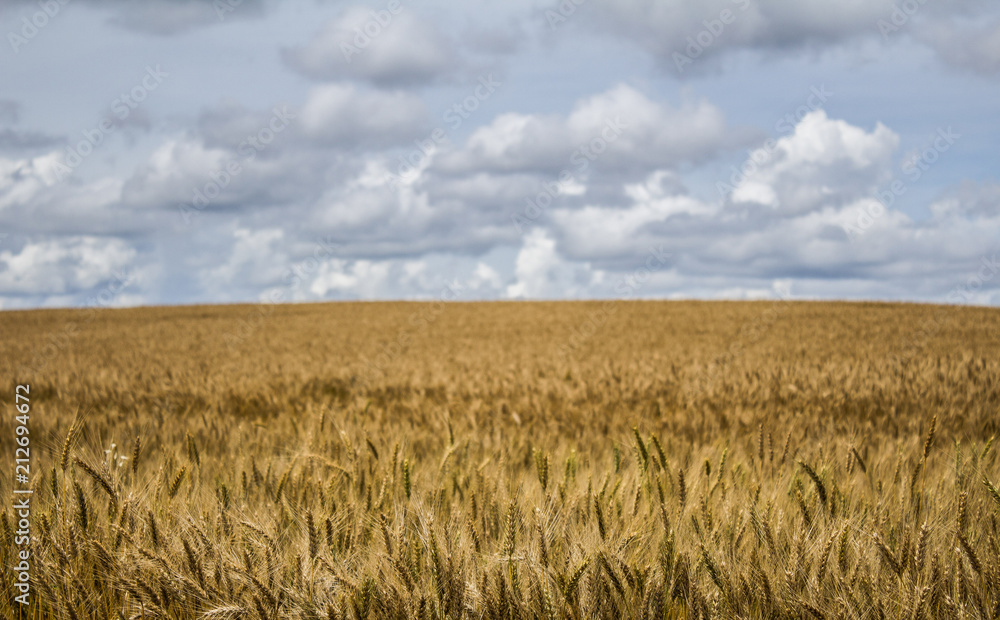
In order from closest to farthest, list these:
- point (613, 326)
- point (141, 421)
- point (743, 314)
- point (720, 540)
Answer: point (720, 540) → point (141, 421) → point (613, 326) → point (743, 314)

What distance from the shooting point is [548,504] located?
76.4 inches

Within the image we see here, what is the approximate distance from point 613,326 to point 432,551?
14.9 m

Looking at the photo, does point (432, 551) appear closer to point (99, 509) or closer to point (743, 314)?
point (99, 509)

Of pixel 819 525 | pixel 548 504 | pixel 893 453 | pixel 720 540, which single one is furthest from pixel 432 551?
pixel 893 453

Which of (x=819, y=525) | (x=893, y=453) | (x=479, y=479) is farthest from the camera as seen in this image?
(x=893, y=453)

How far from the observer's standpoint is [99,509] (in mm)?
2137

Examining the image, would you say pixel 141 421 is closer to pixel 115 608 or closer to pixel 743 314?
pixel 115 608

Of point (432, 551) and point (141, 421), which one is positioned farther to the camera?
point (141, 421)

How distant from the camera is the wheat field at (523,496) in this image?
5.07ft

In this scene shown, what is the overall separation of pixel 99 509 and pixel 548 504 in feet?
5.57

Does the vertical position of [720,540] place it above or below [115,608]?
above

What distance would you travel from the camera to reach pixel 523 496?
2205mm

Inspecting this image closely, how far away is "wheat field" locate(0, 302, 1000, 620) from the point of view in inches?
60.8

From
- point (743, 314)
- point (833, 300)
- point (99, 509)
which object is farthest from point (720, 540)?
point (833, 300)
